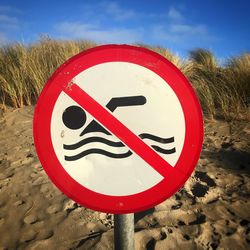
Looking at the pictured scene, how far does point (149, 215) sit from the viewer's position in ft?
7.02

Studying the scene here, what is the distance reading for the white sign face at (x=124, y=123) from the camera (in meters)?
0.93

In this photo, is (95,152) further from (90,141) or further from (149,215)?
(149,215)

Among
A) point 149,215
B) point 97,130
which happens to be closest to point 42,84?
point 149,215

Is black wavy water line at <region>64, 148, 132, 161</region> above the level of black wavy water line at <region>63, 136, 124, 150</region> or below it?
below

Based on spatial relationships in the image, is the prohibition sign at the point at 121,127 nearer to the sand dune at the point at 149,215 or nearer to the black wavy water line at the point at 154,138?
the black wavy water line at the point at 154,138

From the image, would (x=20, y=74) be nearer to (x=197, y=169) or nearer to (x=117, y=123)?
(x=197, y=169)

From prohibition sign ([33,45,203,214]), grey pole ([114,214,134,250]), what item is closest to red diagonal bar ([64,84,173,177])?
prohibition sign ([33,45,203,214])

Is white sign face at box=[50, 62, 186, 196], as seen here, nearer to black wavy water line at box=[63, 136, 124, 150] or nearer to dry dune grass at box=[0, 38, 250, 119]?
black wavy water line at box=[63, 136, 124, 150]

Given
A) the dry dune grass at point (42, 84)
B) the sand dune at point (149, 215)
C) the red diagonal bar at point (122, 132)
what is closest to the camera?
the red diagonal bar at point (122, 132)

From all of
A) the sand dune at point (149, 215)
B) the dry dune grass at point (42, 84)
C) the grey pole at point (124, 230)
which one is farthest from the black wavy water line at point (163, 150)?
the dry dune grass at point (42, 84)

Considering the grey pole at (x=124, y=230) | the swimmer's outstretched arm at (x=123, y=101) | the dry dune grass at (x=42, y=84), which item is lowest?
the grey pole at (x=124, y=230)

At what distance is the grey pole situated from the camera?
979 mm

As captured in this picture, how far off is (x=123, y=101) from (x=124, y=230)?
46cm

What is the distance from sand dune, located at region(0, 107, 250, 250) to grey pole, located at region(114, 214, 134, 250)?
0.92 metres
